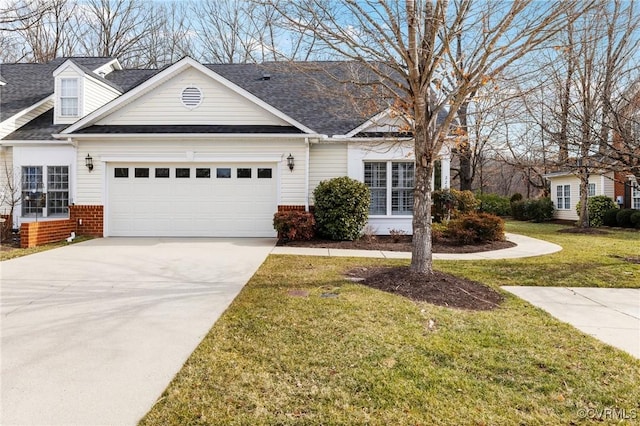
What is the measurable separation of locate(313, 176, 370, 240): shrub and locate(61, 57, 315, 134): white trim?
2002 mm

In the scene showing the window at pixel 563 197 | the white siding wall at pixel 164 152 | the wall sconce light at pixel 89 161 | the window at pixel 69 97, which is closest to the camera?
the wall sconce light at pixel 89 161

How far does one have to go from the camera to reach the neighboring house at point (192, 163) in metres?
12.2

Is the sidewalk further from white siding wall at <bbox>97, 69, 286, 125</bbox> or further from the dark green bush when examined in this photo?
the dark green bush

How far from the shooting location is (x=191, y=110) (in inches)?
493

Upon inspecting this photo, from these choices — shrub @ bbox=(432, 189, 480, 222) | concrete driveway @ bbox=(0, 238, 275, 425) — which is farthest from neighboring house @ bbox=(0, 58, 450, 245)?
concrete driveway @ bbox=(0, 238, 275, 425)

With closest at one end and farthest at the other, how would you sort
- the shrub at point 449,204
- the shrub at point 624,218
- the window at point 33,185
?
the shrub at point 449,204 → the window at point 33,185 → the shrub at point 624,218

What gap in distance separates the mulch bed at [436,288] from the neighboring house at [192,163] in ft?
20.4

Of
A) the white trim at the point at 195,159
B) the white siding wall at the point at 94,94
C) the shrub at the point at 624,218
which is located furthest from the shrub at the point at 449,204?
the white siding wall at the point at 94,94

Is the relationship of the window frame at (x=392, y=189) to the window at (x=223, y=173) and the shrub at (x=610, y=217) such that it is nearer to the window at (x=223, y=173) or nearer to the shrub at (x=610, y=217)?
the window at (x=223, y=173)

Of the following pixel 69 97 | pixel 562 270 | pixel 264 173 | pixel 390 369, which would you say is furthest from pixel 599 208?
pixel 69 97

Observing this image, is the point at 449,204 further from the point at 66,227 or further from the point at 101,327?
the point at 66,227

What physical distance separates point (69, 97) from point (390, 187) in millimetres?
11691

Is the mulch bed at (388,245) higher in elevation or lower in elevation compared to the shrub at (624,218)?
lower

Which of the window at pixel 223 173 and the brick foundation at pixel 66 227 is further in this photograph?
the window at pixel 223 173
